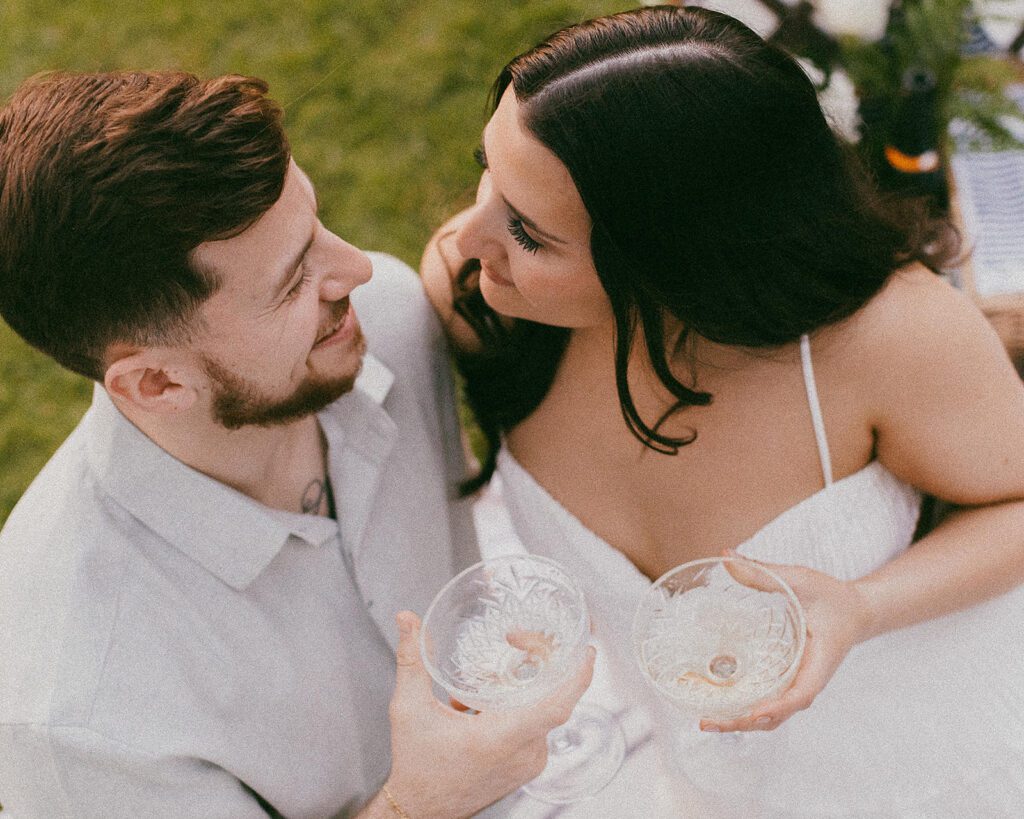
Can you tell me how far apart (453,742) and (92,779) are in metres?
0.68

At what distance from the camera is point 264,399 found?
1984 mm

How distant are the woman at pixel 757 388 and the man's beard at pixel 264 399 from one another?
0.39m

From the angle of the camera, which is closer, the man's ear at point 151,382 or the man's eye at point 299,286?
the man's ear at point 151,382

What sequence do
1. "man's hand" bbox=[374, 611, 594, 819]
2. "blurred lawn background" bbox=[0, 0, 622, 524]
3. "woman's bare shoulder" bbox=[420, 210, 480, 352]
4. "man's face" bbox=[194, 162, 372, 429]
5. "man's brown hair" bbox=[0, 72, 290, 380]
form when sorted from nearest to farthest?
1. "man's brown hair" bbox=[0, 72, 290, 380]
2. "man's hand" bbox=[374, 611, 594, 819]
3. "man's face" bbox=[194, 162, 372, 429]
4. "woman's bare shoulder" bbox=[420, 210, 480, 352]
5. "blurred lawn background" bbox=[0, 0, 622, 524]

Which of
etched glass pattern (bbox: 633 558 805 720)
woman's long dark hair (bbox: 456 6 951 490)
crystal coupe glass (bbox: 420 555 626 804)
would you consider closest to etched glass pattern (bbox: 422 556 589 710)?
crystal coupe glass (bbox: 420 555 626 804)

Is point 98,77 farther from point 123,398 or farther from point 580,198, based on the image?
point 580,198

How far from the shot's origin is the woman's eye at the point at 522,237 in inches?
72.0

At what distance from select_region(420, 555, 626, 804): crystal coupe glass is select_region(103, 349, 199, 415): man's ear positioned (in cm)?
64

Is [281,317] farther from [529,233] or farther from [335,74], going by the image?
[335,74]

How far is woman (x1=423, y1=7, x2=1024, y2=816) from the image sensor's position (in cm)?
167

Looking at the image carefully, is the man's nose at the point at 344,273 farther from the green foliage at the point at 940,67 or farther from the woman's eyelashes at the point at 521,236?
the green foliage at the point at 940,67

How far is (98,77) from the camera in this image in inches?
67.0

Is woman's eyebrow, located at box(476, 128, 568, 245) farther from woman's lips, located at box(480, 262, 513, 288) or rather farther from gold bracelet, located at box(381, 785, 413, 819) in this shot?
gold bracelet, located at box(381, 785, 413, 819)

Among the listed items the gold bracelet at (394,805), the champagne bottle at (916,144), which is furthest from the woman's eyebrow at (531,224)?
the champagne bottle at (916,144)
